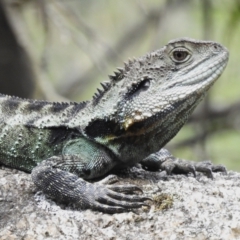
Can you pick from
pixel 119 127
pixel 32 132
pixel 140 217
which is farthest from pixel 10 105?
pixel 140 217

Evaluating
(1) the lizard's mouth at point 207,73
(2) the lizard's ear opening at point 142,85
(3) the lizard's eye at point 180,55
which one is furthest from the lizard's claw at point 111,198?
(3) the lizard's eye at point 180,55

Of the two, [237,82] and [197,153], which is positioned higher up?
[237,82]

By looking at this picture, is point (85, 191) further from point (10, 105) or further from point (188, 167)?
point (10, 105)

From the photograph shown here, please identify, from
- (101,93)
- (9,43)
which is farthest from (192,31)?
(101,93)

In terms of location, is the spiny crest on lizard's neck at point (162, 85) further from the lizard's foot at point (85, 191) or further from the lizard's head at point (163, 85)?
the lizard's foot at point (85, 191)

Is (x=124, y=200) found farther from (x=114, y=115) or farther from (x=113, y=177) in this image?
(x=114, y=115)

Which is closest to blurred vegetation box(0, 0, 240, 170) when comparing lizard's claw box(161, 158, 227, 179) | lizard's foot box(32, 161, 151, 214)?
lizard's claw box(161, 158, 227, 179)

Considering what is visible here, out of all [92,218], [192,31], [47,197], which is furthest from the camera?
[192,31]
